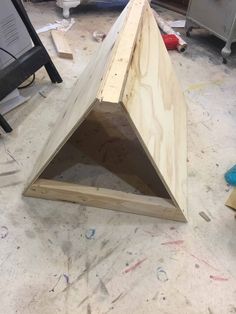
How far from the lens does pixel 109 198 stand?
4.34 feet

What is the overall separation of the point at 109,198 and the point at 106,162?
0.29 m

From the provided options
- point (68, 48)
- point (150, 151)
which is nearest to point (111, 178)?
point (150, 151)

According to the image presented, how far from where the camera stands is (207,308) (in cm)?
110

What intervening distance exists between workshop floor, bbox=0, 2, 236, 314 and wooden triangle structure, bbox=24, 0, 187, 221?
8cm

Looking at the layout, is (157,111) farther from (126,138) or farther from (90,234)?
(90,234)

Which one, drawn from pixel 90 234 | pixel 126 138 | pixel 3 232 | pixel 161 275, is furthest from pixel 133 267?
pixel 126 138

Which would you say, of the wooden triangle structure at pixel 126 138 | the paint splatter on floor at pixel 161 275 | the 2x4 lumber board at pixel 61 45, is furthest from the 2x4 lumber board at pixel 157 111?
the 2x4 lumber board at pixel 61 45

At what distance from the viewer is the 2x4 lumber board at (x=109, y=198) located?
1313 millimetres

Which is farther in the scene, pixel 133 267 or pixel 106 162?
pixel 106 162

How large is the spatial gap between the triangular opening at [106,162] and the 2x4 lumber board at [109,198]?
97 mm

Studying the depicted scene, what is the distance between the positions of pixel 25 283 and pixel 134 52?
88cm

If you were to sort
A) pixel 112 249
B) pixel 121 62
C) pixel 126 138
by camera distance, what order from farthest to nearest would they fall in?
1. pixel 126 138
2. pixel 112 249
3. pixel 121 62

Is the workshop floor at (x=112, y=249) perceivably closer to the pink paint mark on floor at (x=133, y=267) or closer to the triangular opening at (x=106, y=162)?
the pink paint mark on floor at (x=133, y=267)

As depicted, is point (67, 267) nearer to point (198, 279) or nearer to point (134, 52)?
point (198, 279)
